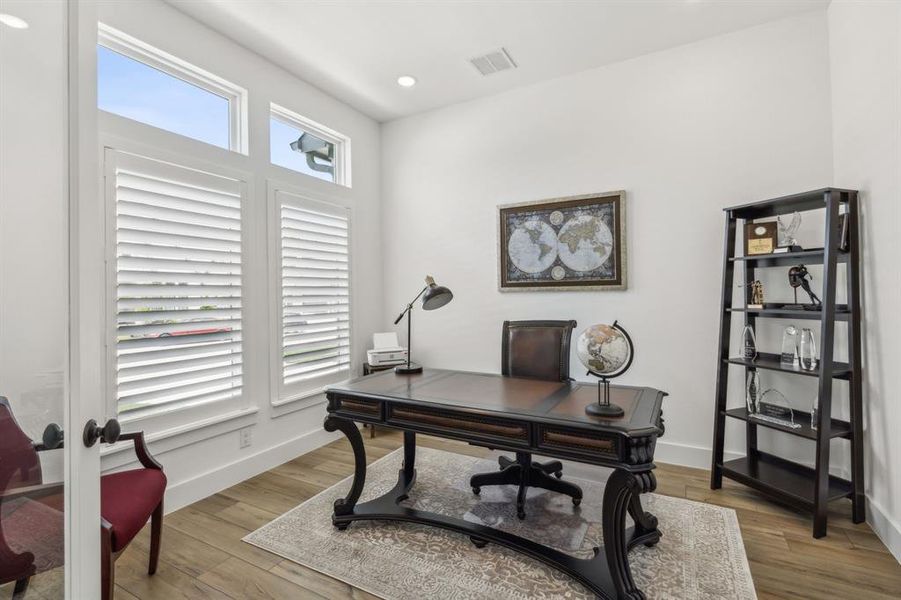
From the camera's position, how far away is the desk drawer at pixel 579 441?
→ 161 centimetres

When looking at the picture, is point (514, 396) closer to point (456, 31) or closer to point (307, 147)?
point (456, 31)

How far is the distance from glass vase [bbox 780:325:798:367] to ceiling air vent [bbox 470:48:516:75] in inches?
107

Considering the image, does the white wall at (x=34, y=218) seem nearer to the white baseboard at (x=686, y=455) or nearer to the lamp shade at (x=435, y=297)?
the lamp shade at (x=435, y=297)

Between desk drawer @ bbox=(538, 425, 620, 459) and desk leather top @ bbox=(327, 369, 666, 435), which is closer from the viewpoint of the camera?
desk drawer @ bbox=(538, 425, 620, 459)

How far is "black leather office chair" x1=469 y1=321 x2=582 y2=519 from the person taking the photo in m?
2.58

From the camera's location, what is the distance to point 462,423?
1942mm

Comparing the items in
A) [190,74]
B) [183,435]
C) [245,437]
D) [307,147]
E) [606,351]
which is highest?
[190,74]

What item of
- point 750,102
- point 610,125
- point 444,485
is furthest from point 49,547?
point 750,102

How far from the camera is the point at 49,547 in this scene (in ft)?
3.32

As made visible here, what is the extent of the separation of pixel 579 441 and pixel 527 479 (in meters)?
1.05

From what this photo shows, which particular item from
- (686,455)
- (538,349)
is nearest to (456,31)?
(538,349)

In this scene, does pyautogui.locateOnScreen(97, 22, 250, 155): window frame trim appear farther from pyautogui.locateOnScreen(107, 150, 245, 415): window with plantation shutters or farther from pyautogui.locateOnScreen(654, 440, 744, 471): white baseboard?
pyautogui.locateOnScreen(654, 440, 744, 471): white baseboard

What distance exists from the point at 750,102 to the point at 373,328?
11.9 ft

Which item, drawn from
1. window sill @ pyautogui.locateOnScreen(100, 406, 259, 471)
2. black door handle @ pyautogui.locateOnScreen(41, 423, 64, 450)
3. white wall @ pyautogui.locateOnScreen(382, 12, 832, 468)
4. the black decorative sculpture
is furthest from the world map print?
black door handle @ pyautogui.locateOnScreen(41, 423, 64, 450)
